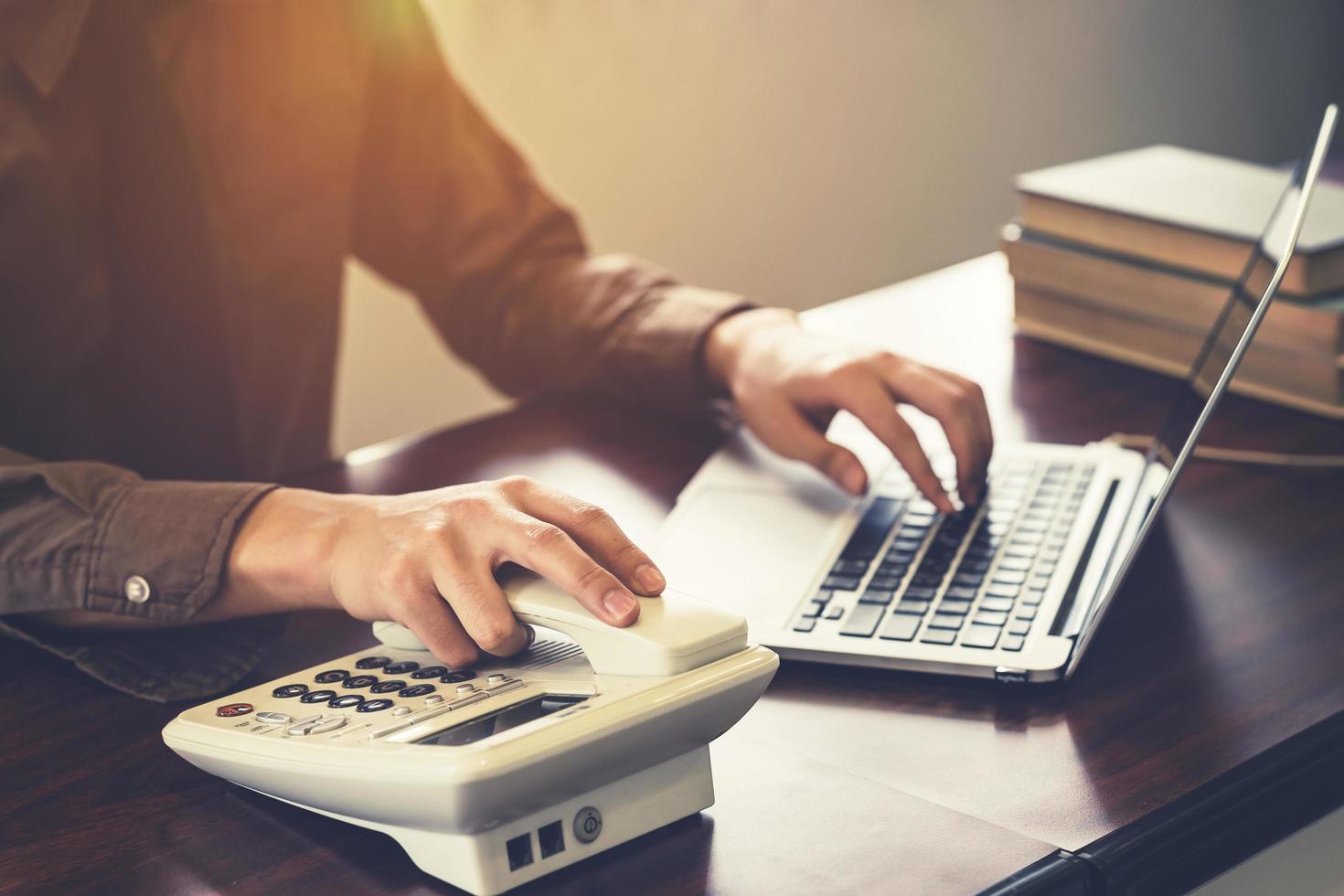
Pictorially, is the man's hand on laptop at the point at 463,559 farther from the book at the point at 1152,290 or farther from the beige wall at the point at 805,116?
the beige wall at the point at 805,116

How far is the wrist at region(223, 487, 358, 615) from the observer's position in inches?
27.8

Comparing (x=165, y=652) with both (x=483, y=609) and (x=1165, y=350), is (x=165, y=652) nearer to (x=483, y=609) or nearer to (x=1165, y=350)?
(x=483, y=609)

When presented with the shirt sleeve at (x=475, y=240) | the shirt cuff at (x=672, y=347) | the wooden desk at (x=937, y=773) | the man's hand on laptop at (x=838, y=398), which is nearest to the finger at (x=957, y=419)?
the man's hand on laptop at (x=838, y=398)

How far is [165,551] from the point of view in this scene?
0.75 meters

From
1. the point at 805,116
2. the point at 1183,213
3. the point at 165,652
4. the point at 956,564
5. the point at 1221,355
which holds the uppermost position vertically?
the point at 805,116

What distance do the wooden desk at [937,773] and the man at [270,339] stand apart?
8 cm

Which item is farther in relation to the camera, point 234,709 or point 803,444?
point 803,444

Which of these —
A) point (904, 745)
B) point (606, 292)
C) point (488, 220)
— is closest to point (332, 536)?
point (904, 745)

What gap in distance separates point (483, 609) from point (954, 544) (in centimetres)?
33

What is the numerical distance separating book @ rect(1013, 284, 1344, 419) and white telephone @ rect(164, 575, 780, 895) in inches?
26.5

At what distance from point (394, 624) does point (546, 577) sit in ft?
0.32

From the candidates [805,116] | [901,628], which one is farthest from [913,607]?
[805,116]

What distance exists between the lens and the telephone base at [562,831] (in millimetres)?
527

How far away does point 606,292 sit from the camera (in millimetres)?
1229
